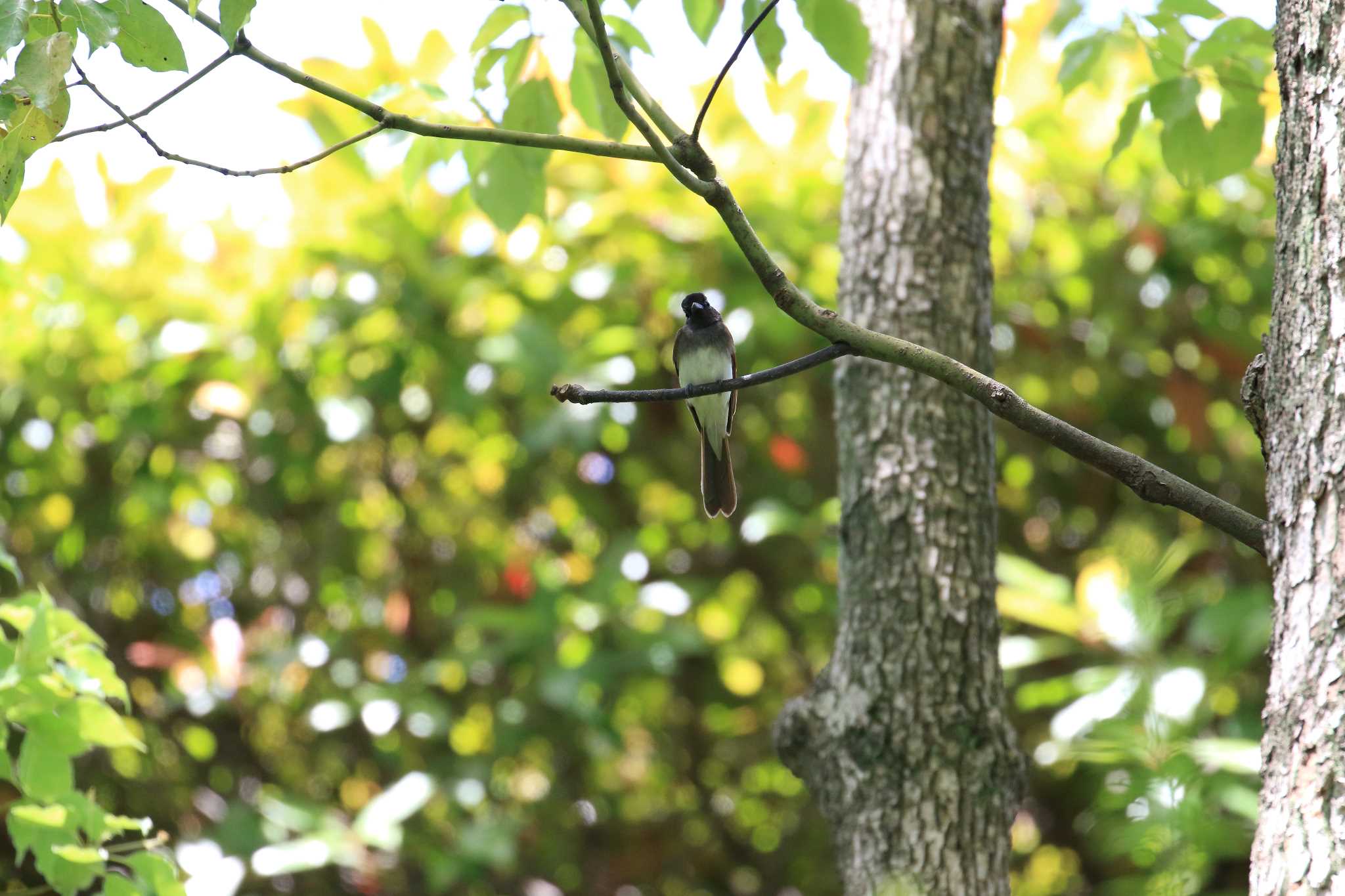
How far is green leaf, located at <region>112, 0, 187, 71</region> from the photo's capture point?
1.65m

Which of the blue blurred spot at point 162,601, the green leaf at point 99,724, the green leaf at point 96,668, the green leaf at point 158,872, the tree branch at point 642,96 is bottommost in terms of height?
the green leaf at point 158,872

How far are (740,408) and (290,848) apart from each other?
197cm

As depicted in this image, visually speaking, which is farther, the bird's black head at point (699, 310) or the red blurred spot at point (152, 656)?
the red blurred spot at point (152, 656)

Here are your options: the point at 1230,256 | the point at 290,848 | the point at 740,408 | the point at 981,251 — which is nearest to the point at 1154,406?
the point at 1230,256

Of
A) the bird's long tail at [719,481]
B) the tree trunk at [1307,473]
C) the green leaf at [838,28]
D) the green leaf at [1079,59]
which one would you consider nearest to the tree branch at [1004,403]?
the tree trunk at [1307,473]

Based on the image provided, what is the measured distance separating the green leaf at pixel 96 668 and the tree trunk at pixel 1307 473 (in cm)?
178

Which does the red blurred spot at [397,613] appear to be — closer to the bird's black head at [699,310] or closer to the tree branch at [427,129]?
the bird's black head at [699,310]

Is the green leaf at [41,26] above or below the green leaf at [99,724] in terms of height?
above

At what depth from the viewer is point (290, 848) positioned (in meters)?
3.15

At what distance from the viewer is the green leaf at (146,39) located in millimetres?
1652

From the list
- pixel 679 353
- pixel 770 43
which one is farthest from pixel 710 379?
pixel 770 43

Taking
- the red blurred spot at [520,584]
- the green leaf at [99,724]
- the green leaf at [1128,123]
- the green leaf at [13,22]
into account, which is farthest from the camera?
the red blurred spot at [520,584]

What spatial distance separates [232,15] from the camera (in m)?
1.61

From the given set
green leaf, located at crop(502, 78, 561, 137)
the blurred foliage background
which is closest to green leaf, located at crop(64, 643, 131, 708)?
green leaf, located at crop(502, 78, 561, 137)
